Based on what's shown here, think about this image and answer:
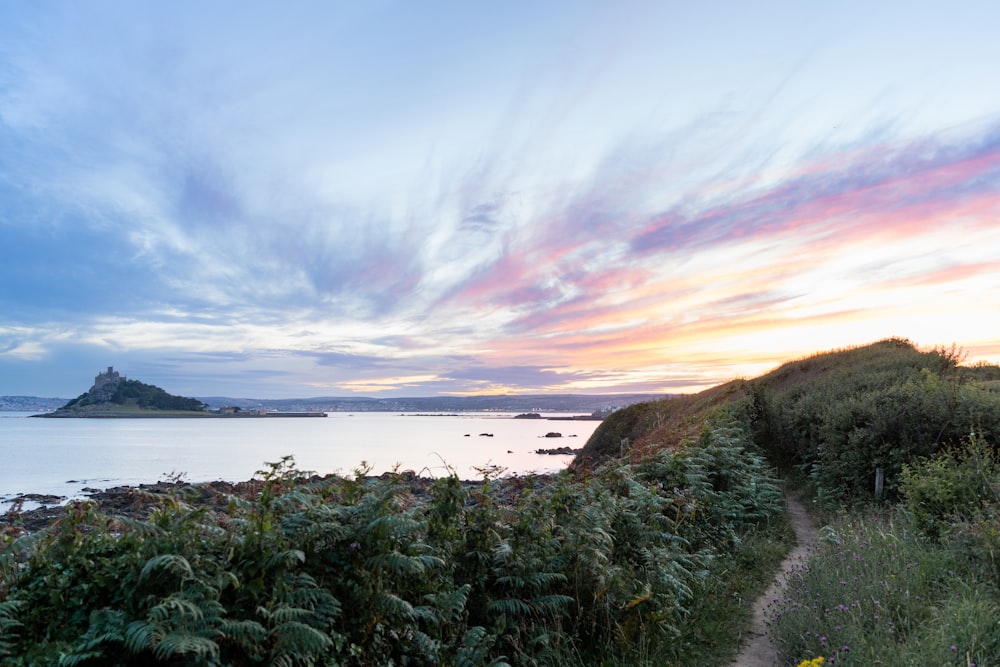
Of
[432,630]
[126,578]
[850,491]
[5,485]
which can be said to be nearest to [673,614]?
[432,630]

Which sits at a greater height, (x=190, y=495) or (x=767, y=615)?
(x=190, y=495)

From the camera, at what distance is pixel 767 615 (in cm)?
781

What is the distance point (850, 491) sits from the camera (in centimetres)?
1521

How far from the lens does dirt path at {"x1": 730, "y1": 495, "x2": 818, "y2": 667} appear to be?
663cm

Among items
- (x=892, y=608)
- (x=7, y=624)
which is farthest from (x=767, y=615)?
(x=7, y=624)

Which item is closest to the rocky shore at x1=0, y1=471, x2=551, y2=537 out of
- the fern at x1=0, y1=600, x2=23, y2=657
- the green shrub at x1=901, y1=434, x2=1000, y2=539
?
the fern at x1=0, y1=600, x2=23, y2=657

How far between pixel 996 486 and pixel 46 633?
1102 cm

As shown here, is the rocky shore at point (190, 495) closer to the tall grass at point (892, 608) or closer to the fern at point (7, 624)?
the fern at point (7, 624)

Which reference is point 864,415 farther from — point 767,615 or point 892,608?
point 892,608

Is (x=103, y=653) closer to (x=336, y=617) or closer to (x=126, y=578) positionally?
(x=126, y=578)

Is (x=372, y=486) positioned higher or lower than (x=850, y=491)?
higher

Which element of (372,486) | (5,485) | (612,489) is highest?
(372,486)

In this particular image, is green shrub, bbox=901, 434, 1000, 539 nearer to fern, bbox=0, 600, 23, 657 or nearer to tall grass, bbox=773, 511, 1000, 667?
tall grass, bbox=773, 511, 1000, 667

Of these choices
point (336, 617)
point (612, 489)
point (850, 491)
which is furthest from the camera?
point (850, 491)
